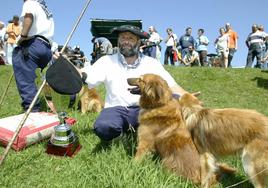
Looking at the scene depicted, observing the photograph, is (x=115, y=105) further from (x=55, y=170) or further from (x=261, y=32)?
(x=261, y=32)

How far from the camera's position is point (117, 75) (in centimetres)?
473

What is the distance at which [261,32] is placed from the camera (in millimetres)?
13445

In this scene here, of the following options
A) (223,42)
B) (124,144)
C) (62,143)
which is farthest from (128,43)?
(223,42)

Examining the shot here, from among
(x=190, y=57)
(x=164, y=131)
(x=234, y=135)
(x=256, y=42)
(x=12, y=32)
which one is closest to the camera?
(x=234, y=135)

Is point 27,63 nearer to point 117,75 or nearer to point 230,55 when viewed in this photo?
point 117,75

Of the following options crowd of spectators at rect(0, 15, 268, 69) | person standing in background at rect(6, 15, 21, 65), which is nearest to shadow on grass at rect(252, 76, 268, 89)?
crowd of spectators at rect(0, 15, 268, 69)

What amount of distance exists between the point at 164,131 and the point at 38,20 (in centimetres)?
297

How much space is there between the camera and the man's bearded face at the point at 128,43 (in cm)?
473

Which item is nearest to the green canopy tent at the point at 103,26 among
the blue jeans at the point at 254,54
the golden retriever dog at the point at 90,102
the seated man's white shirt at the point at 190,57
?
the seated man's white shirt at the point at 190,57

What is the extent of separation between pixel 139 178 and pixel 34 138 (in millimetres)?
1870

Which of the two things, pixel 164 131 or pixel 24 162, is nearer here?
pixel 164 131

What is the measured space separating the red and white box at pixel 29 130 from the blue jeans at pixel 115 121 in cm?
87

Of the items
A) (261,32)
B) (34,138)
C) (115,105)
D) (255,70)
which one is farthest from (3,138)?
(261,32)

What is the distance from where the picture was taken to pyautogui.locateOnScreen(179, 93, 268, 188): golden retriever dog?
3211 millimetres
